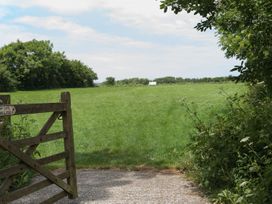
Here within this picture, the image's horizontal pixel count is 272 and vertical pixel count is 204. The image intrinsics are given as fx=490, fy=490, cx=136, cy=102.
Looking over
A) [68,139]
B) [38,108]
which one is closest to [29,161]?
[38,108]

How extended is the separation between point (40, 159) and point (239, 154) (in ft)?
9.79

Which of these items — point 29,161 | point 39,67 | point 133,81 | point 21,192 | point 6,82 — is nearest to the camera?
point 21,192

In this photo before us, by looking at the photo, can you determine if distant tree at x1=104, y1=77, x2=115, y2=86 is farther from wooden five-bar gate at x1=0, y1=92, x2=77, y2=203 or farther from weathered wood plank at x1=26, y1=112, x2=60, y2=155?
weathered wood plank at x1=26, y1=112, x2=60, y2=155

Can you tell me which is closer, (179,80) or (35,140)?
(35,140)

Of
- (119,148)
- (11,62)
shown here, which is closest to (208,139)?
(119,148)

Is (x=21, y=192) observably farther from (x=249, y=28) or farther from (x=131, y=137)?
(x=131, y=137)

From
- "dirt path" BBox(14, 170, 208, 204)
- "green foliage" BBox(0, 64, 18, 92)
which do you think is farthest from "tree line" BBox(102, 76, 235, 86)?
"dirt path" BBox(14, 170, 208, 204)

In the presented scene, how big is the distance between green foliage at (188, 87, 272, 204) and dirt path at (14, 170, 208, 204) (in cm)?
44

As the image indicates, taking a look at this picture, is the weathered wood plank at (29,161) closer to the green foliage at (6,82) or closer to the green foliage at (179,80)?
the green foliage at (6,82)

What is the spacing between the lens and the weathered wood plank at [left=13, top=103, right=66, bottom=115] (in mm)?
6320

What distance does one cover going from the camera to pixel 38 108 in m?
6.76

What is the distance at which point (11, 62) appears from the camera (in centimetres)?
9438

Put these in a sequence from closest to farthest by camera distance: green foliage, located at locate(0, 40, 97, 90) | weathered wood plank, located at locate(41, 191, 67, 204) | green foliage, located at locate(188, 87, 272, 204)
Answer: green foliage, located at locate(188, 87, 272, 204)
weathered wood plank, located at locate(41, 191, 67, 204)
green foliage, located at locate(0, 40, 97, 90)

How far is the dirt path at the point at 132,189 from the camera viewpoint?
7781 mm
